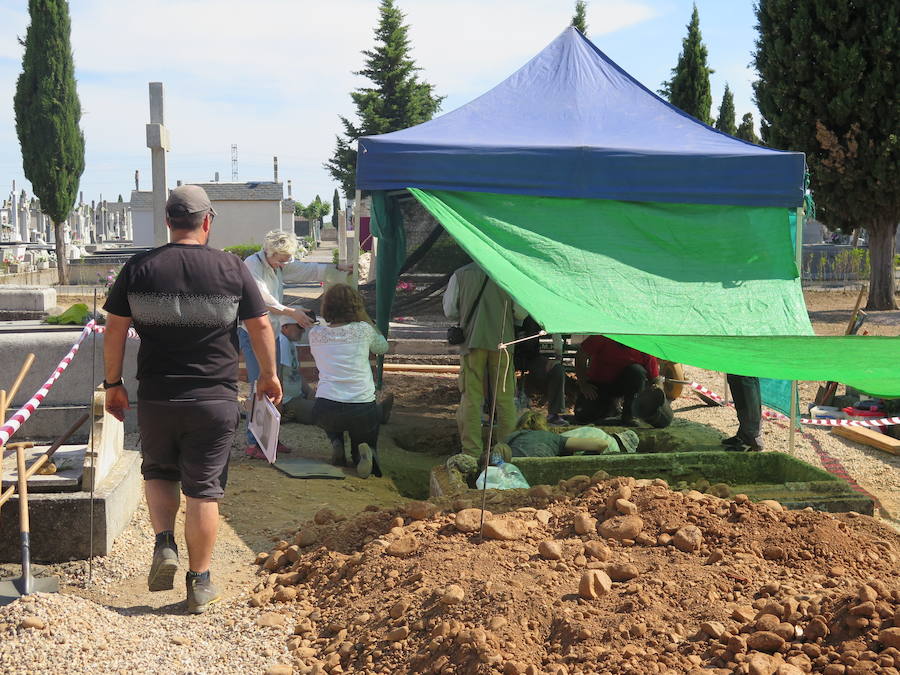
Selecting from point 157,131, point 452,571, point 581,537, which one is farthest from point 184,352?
point 157,131

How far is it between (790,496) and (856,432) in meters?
2.98

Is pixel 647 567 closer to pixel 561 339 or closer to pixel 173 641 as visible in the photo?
pixel 173 641

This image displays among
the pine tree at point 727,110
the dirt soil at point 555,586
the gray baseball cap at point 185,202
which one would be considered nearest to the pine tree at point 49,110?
the dirt soil at point 555,586

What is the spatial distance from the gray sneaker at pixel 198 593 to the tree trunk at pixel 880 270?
52.7ft

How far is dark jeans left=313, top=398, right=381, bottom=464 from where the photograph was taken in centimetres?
558

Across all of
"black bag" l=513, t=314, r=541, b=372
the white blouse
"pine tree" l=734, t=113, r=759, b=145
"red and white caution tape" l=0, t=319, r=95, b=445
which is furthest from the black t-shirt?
"pine tree" l=734, t=113, r=759, b=145

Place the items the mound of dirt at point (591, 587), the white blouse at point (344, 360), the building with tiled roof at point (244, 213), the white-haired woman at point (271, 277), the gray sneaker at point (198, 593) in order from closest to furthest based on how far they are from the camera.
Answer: the mound of dirt at point (591, 587) → the gray sneaker at point (198, 593) → the white blouse at point (344, 360) → the white-haired woman at point (271, 277) → the building with tiled roof at point (244, 213)

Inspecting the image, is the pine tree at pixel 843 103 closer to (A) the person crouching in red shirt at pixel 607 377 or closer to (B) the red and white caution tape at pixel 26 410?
(A) the person crouching in red shirt at pixel 607 377

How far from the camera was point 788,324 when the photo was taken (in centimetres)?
541

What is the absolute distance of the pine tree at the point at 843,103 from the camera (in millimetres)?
14820

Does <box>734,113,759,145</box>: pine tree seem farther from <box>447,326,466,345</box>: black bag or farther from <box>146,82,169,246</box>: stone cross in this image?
<box>447,326,466,345</box>: black bag

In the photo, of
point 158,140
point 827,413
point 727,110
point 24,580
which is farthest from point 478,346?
point 727,110

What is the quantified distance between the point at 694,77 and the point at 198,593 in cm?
2624

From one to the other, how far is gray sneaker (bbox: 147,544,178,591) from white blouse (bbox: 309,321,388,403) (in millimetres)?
2113
